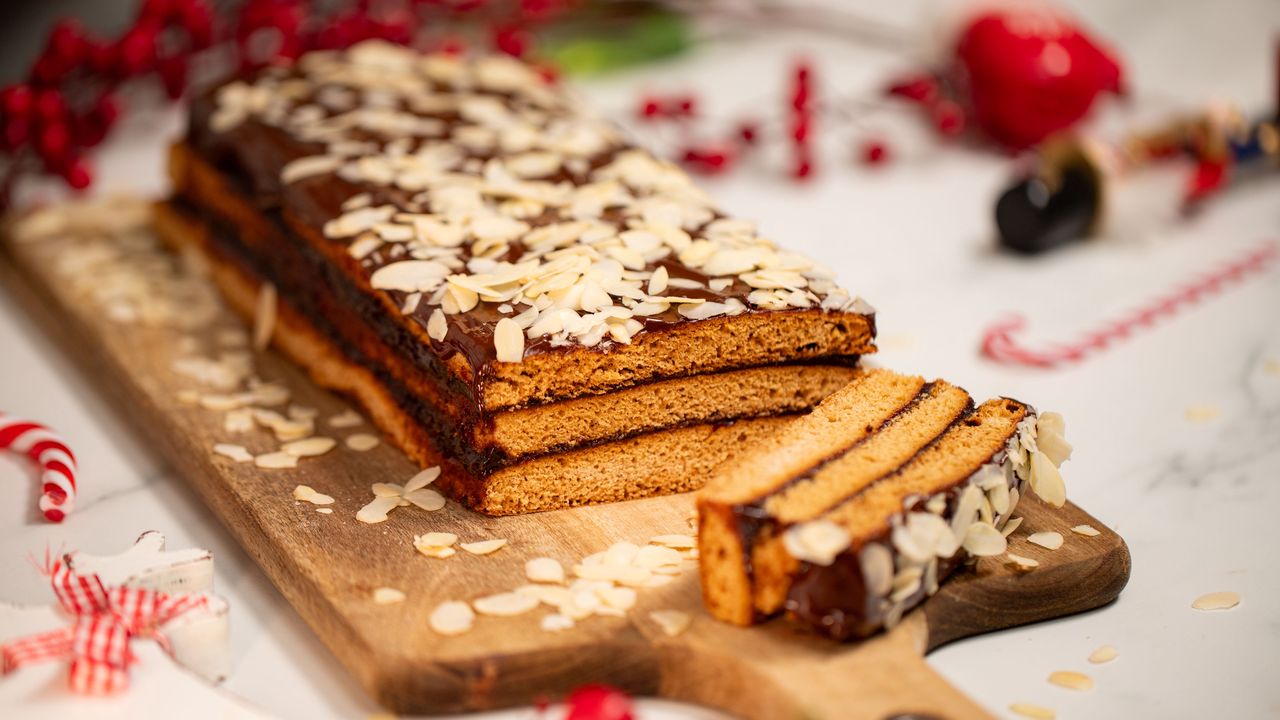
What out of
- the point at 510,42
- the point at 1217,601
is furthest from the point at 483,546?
the point at 510,42

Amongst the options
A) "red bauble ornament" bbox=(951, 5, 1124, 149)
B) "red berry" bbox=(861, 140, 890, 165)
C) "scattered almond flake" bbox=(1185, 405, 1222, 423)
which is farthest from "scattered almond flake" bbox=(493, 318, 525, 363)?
"red bauble ornament" bbox=(951, 5, 1124, 149)

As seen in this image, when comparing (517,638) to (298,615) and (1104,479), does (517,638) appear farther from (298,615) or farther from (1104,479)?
(1104,479)

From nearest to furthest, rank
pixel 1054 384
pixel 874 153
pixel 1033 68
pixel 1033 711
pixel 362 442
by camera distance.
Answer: pixel 1033 711
pixel 362 442
pixel 1054 384
pixel 1033 68
pixel 874 153

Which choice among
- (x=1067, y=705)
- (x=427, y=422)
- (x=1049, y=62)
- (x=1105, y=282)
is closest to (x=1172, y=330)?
(x=1105, y=282)

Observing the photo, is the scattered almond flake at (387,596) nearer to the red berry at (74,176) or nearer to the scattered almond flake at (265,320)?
the scattered almond flake at (265,320)

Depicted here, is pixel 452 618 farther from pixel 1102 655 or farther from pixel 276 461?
pixel 1102 655

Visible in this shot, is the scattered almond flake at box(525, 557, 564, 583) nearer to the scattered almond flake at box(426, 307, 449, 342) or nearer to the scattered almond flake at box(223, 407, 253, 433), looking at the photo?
the scattered almond flake at box(426, 307, 449, 342)

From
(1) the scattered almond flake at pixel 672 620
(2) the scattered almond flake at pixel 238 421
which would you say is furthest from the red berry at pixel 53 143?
(1) the scattered almond flake at pixel 672 620
